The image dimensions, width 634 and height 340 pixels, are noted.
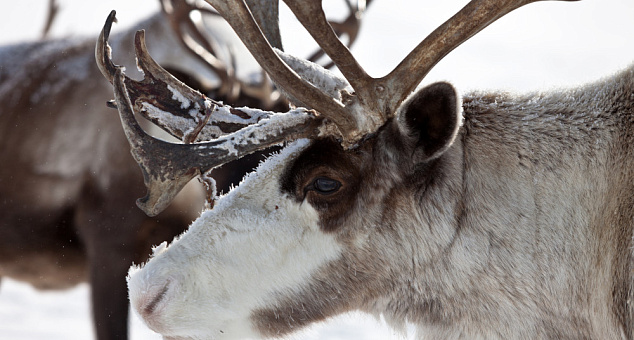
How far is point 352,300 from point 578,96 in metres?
1.03

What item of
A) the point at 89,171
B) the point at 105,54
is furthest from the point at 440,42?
the point at 89,171

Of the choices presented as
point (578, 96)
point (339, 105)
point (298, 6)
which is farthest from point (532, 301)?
point (298, 6)

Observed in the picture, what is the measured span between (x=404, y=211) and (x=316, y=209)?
291mm

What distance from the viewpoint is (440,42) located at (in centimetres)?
229

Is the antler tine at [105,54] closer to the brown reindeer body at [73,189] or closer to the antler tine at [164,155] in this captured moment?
the antler tine at [164,155]

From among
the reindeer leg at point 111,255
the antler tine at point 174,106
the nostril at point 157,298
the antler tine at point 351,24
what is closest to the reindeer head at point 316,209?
the nostril at point 157,298

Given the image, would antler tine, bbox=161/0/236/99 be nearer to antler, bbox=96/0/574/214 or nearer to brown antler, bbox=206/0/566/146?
antler, bbox=96/0/574/214

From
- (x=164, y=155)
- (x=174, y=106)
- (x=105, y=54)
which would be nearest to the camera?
(x=164, y=155)

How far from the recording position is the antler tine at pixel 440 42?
227 cm

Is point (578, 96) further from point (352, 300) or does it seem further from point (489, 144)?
point (352, 300)

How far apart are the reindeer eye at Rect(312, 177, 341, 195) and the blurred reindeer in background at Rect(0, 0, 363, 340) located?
272 cm

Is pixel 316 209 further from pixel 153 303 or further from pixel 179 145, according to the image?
pixel 153 303

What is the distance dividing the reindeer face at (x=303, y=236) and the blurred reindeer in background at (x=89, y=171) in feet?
8.75

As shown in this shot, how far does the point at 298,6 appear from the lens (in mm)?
2375
